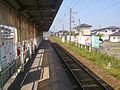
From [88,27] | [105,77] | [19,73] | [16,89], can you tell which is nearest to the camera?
[16,89]

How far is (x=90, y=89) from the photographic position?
10.4 m

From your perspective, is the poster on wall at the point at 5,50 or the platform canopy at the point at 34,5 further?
the platform canopy at the point at 34,5

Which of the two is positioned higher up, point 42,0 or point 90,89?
point 42,0

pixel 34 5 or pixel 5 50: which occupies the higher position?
pixel 34 5

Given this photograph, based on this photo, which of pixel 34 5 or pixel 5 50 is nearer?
pixel 5 50

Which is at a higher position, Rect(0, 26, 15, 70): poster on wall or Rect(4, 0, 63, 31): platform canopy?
Rect(4, 0, 63, 31): platform canopy

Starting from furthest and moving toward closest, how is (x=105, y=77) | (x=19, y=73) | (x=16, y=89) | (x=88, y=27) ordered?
(x=88, y=27) < (x=19, y=73) < (x=105, y=77) < (x=16, y=89)

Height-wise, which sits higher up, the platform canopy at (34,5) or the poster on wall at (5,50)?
the platform canopy at (34,5)

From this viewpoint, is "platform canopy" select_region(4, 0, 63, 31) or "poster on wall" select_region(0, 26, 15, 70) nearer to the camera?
"poster on wall" select_region(0, 26, 15, 70)

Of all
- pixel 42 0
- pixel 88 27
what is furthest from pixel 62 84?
pixel 88 27

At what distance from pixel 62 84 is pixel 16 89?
228cm

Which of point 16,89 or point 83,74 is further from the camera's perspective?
point 83,74

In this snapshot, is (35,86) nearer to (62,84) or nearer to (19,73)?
(62,84)

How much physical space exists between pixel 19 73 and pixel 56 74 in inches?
88.4
